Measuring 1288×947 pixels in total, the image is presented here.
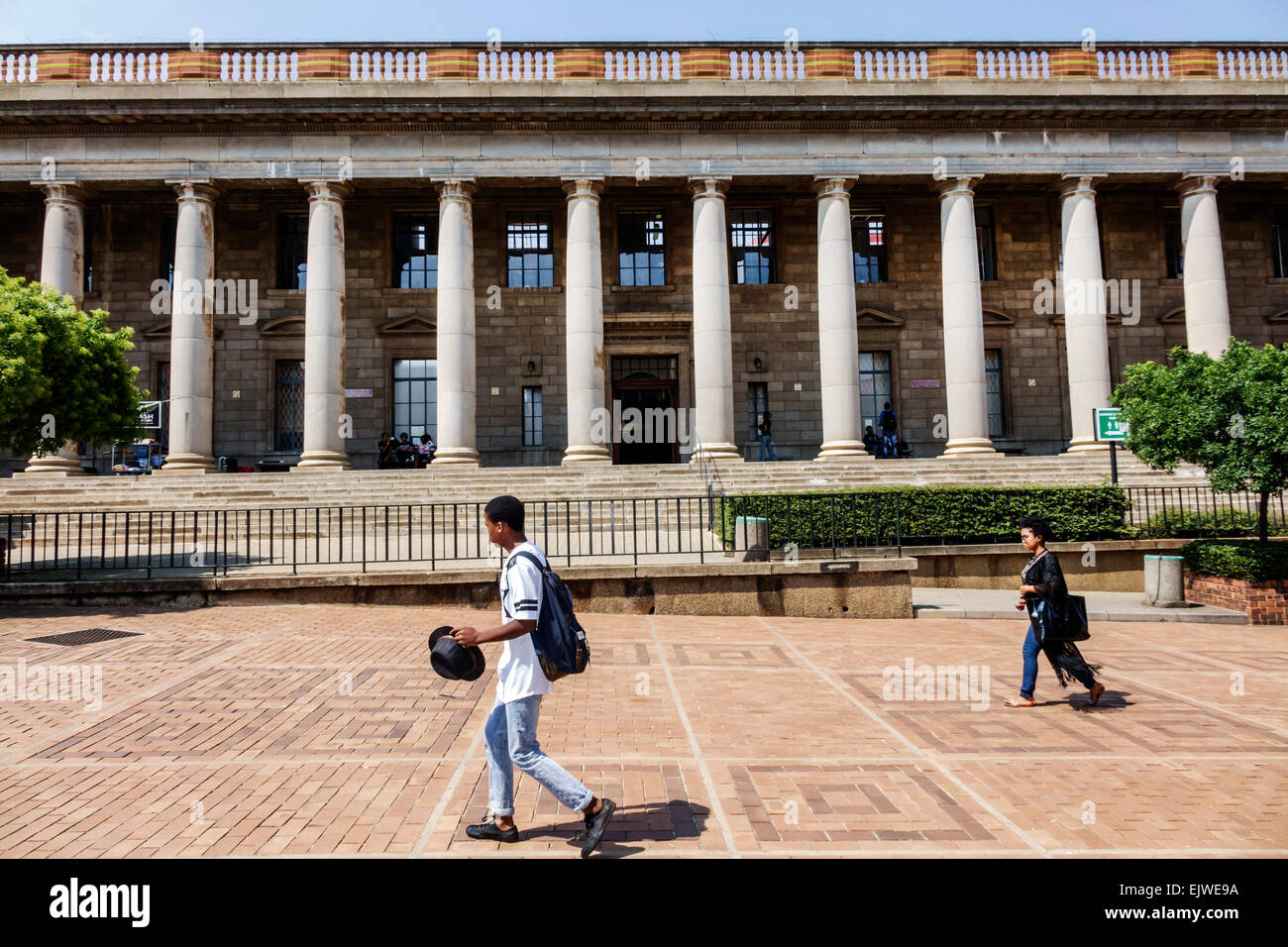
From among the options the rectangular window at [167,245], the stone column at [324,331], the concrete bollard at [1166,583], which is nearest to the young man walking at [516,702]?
the concrete bollard at [1166,583]

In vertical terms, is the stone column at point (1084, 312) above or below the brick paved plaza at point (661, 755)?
above

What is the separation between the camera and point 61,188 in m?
21.7

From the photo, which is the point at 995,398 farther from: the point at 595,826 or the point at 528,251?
the point at 595,826

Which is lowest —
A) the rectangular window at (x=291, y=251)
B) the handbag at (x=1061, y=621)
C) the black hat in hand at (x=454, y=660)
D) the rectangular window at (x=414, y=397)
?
the handbag at (x=1061, y=621)

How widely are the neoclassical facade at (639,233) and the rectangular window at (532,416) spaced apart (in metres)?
0.07

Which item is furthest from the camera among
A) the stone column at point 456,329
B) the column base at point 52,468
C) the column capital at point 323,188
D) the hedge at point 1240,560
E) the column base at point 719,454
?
the column capital at point 323,188

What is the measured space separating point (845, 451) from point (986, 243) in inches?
443

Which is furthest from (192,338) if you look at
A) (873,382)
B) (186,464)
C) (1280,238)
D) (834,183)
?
(1280,238)

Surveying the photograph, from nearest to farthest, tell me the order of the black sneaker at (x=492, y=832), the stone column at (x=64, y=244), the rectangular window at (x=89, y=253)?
the black sneaker at (x=492, y=832)
the stone column at (x=64, y=244)
the rectangular window at (x=89, y=253)

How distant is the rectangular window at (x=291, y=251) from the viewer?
85.4ft

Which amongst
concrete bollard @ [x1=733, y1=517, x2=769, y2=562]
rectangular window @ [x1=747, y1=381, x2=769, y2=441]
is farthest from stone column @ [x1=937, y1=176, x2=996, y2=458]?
concrete bollard @ [x1=733, y1=517, x2=769, y2=562]

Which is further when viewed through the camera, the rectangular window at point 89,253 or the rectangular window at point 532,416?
the rectangular window at point 532,416

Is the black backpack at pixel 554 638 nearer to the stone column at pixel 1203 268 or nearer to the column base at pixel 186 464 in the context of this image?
the column base at pixel 186 464

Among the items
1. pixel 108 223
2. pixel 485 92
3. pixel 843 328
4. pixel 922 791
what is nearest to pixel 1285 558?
pixel 922 791
